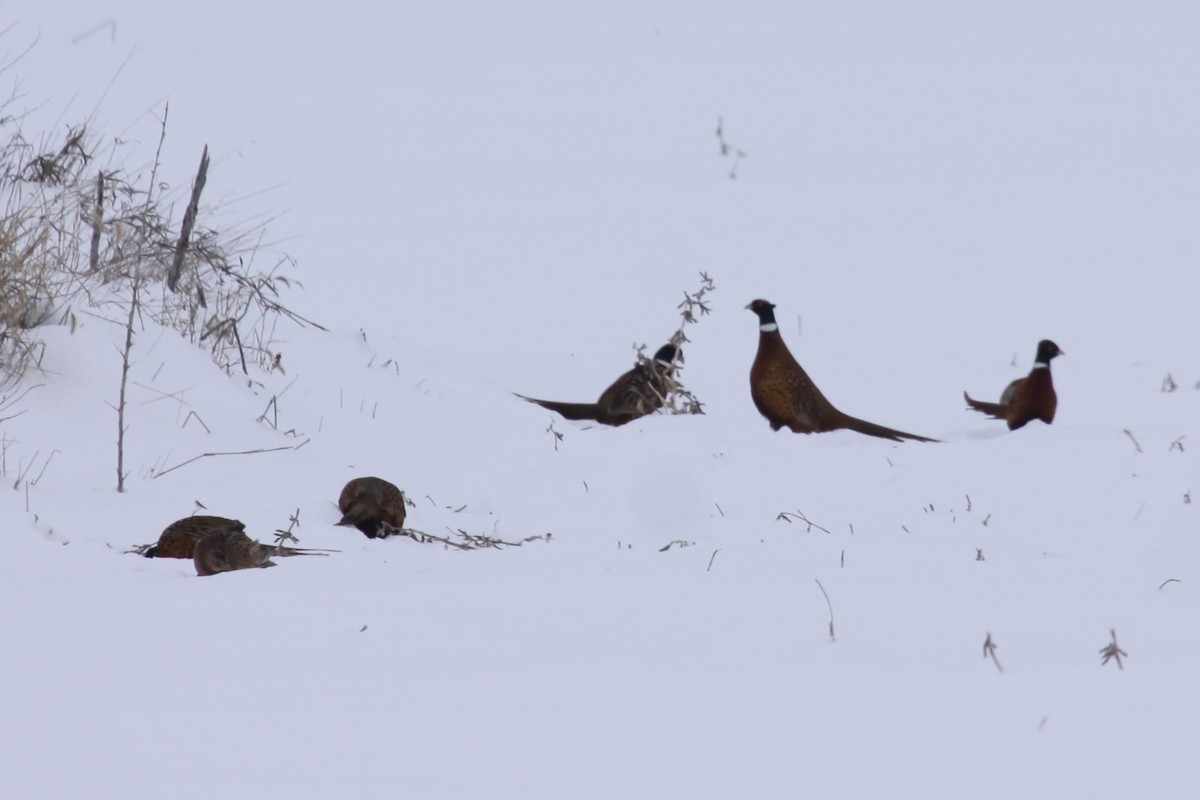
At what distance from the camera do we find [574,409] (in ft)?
21.3

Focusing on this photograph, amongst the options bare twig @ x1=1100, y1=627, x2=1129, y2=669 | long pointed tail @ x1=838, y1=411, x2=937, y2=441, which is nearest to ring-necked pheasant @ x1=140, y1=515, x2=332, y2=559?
bare twig @ x1=1100, y1=627, x2=1129, y2=669

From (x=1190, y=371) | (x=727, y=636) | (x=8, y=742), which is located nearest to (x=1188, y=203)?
(x=1190, y=371)

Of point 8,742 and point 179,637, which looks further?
point 179,637

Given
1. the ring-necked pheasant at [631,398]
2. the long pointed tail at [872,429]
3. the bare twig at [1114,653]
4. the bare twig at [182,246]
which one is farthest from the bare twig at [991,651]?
the bare twig at [182,246]

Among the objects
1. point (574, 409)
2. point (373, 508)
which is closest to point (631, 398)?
point (574, 409)

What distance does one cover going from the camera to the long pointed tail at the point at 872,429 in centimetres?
602

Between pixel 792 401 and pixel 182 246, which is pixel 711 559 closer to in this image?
pixel 792 401

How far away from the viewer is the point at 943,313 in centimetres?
964

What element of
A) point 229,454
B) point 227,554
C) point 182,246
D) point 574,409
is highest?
point 182,246

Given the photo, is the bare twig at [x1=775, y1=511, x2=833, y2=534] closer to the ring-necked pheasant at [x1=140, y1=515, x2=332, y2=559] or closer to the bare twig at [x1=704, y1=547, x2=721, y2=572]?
the bare twig at [x1=704, y1=547, x2=721, y2=572]

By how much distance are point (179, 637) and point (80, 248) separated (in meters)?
4.06

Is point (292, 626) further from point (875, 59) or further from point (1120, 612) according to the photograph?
point (875, 59)

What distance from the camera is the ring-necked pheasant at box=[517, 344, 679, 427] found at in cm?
635

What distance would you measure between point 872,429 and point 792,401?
395 millimetres
